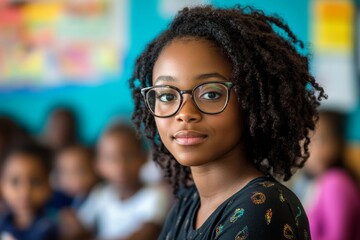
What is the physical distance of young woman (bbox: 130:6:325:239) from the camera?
131 centimetres

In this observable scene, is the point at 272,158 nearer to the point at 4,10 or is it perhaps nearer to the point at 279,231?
the point at 279,231

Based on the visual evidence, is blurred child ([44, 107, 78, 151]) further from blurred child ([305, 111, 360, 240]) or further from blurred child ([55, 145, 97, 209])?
blurred child ([305, 111, 360, 240])

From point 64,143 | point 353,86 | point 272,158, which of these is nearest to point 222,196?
point 272,158

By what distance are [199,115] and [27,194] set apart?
1.78m

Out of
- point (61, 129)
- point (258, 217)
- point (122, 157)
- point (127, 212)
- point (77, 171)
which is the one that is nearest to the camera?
point (258, 217)

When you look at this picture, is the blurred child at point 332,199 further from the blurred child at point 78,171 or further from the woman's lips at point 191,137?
the woman's lips at point 191,137

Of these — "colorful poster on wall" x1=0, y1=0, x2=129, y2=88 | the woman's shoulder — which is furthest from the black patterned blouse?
"colorful poster on wall" x1=0, y1=0, x2=129, y2=88

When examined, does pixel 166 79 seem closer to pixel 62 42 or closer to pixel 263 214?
pixel 263 214

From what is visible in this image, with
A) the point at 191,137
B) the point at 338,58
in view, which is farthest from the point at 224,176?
the point at 338,58

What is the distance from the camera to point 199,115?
1323mm

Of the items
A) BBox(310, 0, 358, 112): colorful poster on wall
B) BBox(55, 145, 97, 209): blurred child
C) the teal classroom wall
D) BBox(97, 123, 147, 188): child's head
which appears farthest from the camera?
Result: the teal classroom wall

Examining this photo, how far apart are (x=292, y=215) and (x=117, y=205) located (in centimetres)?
218

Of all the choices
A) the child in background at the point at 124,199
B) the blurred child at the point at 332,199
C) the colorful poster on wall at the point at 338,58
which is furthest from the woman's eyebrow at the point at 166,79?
the colorful poster on wall at the point at 338,58

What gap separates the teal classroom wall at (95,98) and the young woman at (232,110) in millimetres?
3300
